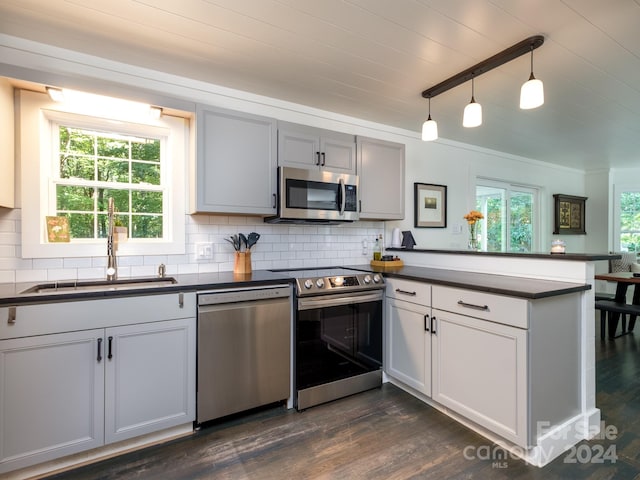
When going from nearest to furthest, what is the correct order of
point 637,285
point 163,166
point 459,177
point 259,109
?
point 163,166 → point 259,109 → point 637,285 → point 459,177

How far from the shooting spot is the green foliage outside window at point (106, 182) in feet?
7.18

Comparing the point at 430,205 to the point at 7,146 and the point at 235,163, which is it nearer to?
the point at 235,163

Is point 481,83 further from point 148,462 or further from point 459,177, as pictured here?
point 148,462

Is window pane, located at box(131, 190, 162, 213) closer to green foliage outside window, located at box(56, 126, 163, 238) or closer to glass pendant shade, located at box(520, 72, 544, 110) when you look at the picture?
green foliage outside window, located at box(56, 126, 163, 238)

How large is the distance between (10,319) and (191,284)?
0.82 metres

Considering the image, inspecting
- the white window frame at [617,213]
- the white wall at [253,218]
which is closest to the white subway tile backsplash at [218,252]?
the white wall at [253,218]

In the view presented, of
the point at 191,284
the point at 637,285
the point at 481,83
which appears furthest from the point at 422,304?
the point at 637,285

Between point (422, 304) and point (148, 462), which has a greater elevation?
point (422, 304)

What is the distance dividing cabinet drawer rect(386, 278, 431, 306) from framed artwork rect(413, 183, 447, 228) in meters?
1.38

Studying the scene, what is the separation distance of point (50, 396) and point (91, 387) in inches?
6.7

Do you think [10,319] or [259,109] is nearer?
[10,319]

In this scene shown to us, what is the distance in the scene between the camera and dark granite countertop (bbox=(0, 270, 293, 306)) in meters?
1.56

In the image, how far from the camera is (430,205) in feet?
12.5

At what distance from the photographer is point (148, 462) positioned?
1736 millimetres
